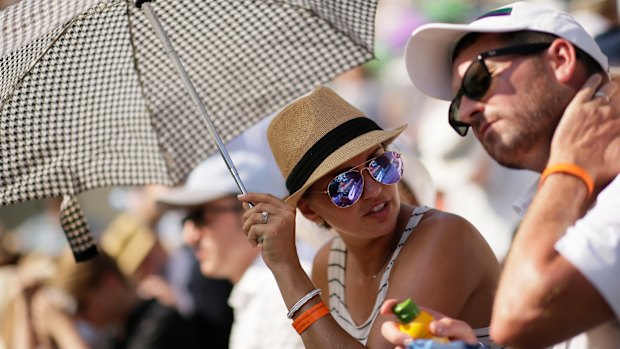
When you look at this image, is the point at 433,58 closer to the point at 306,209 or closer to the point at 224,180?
the point at 306,209

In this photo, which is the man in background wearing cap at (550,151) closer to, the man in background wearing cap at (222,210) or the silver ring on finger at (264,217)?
the silver ring on finger at (264,217)

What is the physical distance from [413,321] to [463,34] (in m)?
1.00

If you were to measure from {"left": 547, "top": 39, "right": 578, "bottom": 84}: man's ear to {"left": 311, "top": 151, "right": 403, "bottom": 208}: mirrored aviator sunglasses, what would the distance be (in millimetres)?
910

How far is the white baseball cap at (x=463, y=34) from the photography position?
2.84 meters

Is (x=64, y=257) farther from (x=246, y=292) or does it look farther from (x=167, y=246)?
(x=246, y=292)

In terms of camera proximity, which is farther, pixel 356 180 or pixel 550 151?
pixel 356 180

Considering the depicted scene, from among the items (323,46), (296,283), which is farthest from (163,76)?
(296,283)

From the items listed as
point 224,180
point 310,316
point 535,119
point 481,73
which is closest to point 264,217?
point 310,316

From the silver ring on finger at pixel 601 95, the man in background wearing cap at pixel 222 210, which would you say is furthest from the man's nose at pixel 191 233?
the silver ring on finger at pixel 601 95

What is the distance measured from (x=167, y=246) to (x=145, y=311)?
5.83 ft

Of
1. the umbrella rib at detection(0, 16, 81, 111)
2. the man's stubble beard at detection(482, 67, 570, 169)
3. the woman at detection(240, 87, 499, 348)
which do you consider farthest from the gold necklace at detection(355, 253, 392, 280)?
the umbrella rib at detection(0, 16, 81, 111)

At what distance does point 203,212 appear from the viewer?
5.67 m

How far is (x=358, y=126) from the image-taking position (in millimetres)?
3670

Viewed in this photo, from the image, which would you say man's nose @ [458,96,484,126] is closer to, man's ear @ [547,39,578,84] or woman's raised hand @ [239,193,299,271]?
man's ear @ [547,39,578,84]
